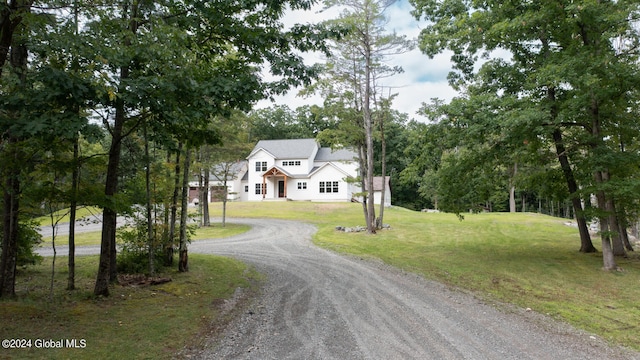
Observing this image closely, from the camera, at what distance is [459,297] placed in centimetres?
824

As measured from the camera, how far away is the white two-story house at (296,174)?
137 feet

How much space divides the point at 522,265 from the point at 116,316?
12027 mm

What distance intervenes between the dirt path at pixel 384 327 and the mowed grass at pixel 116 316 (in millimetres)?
671

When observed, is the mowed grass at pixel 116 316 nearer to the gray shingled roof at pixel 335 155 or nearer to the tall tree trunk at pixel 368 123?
the tall tree trunk at pixel 368 123

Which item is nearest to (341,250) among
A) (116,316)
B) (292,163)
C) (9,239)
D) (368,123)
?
(368,123)

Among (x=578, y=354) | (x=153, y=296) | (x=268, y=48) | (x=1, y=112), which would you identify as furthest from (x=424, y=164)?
(x=1, y=112)

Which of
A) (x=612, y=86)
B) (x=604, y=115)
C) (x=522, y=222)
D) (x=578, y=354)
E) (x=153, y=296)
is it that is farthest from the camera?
(x=522, y=222)

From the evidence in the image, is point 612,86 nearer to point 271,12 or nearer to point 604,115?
point 604,115

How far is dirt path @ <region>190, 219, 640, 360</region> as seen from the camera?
17.1 ft

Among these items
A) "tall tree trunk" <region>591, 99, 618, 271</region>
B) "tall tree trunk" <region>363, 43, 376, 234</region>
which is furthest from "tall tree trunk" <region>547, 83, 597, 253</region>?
"tall tree trunk" <region>363, 43, 376, 234</region>

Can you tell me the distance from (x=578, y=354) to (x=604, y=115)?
10.0 meters

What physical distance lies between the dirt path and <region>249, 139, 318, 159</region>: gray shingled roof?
34385 millimetres

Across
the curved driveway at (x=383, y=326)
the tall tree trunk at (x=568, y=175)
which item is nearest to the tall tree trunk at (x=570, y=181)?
the tall tree trunk at (x=568, y=175)

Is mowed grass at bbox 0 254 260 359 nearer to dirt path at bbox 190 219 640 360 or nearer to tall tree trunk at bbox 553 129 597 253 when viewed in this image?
dirt path at bbox 190 219 640 360
